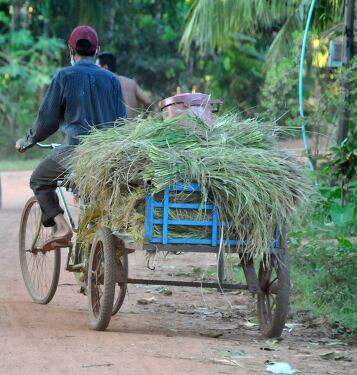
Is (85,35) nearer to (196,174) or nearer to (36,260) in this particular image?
(196,174)

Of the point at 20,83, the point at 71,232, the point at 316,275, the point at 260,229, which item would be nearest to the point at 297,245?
the point at 316,275

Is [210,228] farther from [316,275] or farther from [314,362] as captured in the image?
[316,275]

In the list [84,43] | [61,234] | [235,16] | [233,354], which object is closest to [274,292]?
[233,354]

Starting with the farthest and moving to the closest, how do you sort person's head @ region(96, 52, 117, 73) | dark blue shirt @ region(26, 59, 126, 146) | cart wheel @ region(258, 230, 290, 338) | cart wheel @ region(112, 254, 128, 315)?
person's head @ region(96, 52, 117, 73)
dark blue shirt @ region(26, 59, 126, 146)
cart wheel @ region(112, 254, 128, 315)
cart wheel @ region(258, 230, 290, 338)

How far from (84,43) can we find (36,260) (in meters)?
1.94

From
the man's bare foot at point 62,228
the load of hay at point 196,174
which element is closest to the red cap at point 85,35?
the load of hay at point 196,174

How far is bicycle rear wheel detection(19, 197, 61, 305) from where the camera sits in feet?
25.8

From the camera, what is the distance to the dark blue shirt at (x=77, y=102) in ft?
23.5

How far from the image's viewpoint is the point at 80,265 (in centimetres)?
725

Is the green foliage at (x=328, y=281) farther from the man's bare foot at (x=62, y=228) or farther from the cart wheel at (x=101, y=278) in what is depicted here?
the man's bare foot at (x=62, y=228)

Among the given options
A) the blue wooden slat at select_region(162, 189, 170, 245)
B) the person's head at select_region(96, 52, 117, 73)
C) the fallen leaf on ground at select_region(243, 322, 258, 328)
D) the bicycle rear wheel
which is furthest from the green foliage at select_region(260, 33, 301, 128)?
the blue wooden slat at select_region(162, 189, 170, 245)

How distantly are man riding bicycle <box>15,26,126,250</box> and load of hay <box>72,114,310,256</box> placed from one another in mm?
566

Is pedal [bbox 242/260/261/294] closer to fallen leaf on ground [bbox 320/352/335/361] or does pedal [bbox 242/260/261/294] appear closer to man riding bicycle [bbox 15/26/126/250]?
fallen leaf on ground [bbox 320/352/335/361]

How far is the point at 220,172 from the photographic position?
20.2 ft
